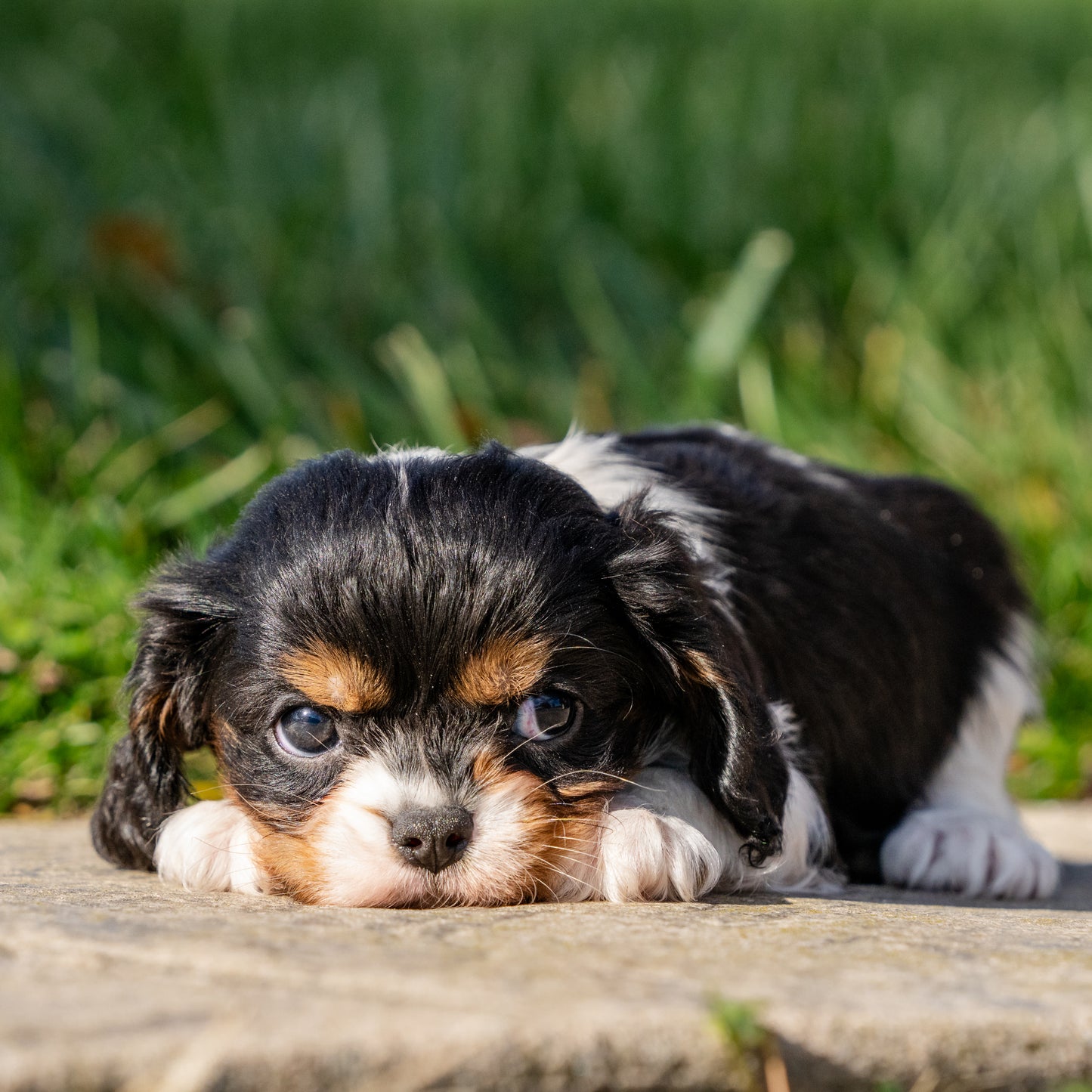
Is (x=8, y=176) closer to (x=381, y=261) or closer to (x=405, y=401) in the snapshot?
(x=381, y=261)

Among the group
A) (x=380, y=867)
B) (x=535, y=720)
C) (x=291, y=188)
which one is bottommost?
(x=380, y=867)

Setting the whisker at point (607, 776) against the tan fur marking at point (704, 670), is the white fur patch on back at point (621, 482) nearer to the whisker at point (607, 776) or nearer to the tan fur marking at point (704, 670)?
the tan fur marking at point (704, 670)

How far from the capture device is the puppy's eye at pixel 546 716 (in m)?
2.86

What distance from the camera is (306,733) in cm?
291

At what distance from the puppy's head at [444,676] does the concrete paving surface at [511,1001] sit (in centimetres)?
21

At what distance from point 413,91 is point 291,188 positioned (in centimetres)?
148

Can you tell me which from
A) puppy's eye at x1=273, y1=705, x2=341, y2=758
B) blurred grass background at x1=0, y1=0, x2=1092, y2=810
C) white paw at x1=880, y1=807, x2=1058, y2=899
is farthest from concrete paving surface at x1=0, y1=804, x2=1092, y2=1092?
blurred grass background at x1=0, y1=0, x2=1092, y2=810

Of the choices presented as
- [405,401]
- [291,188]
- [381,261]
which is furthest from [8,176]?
[405,401]

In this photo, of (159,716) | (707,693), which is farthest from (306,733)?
(707,693)

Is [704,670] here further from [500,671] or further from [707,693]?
[500,671]

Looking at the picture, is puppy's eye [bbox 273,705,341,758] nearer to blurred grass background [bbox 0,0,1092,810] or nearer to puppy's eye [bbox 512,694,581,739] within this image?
puppy's eye [bbox 512,694,581,739]

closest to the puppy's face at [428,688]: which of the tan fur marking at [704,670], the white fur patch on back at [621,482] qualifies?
the tan fur marking at [704,670]

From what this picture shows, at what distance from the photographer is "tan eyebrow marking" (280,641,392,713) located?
9.16 ft

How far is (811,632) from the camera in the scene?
149 inches
